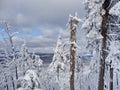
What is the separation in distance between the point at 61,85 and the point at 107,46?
39.6 m

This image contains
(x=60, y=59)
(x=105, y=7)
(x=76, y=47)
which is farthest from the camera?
(x=60, y=59)

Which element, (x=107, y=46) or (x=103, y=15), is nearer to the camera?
(x=103, y=15)

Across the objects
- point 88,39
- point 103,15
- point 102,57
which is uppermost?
point 103,15

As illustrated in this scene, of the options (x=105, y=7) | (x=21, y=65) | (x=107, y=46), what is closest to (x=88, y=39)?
(x=107, y=46)

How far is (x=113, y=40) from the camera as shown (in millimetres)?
19984

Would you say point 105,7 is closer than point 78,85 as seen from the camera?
Yes

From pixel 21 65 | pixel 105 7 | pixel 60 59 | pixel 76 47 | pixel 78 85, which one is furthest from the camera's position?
pixel 78 85

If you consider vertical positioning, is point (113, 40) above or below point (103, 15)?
below

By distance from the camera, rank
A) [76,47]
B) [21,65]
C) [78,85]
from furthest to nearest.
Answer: [78,85]
[21,65]
[76,47]

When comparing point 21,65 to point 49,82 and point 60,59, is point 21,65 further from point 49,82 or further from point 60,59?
point 49,82

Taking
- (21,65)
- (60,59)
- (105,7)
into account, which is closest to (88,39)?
(105,7)

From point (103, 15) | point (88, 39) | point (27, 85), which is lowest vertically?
point (27, 85)

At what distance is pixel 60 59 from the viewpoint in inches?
2280

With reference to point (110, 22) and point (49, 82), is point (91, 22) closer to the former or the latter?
point (110, 22)
